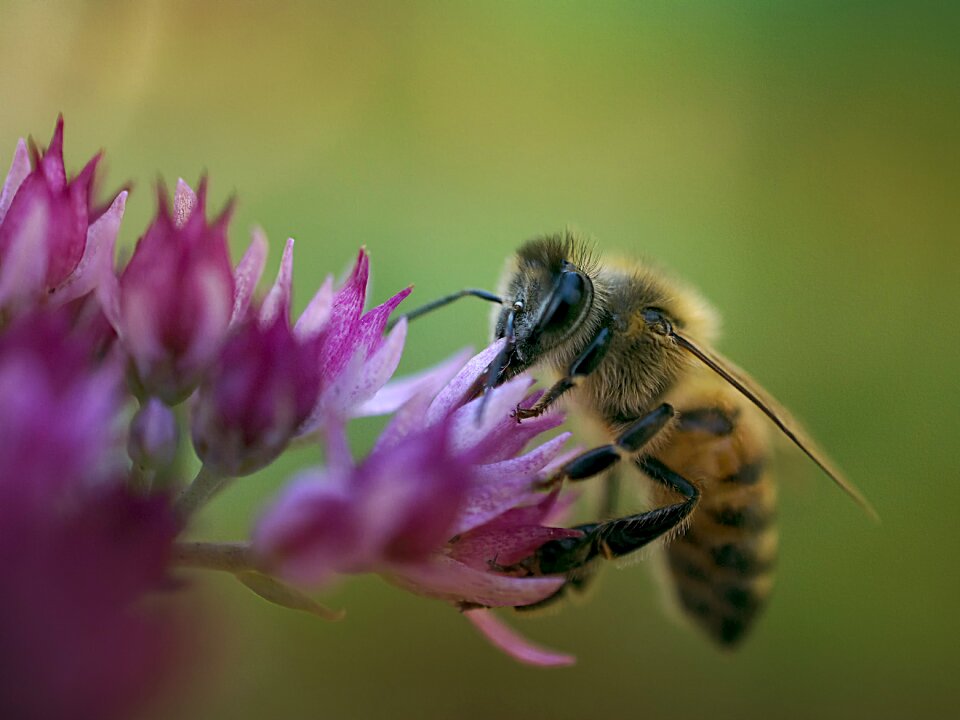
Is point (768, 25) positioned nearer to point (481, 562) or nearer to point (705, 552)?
point (705, 552)

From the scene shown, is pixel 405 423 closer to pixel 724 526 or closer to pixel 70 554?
pixel 70 554

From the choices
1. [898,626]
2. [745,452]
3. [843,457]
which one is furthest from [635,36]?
[745,452]

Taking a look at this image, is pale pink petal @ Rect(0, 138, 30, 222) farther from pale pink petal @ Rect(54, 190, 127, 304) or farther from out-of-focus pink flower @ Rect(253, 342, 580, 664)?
out-of-focus pink flower @ Rect(253, 342, 580, 664)

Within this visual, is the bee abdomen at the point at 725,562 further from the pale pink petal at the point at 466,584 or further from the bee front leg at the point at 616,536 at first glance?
the pale pink petal at the point at 466,584

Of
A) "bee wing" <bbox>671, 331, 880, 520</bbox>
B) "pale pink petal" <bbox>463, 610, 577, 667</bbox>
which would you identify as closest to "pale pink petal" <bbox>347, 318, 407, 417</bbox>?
"pale pink petal" <bbox>463, 610, 577, 667</bbox>

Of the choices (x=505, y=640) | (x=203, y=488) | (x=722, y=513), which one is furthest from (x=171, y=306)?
(x=722, y=513)

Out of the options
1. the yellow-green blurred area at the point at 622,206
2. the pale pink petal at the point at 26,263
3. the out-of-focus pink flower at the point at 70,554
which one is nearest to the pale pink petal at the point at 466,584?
the out-of-focus pink flower at the point at 70,554

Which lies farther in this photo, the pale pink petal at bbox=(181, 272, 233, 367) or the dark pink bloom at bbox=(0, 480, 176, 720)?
the pale pink petal at bbox=(181, 272, 233, 367)
